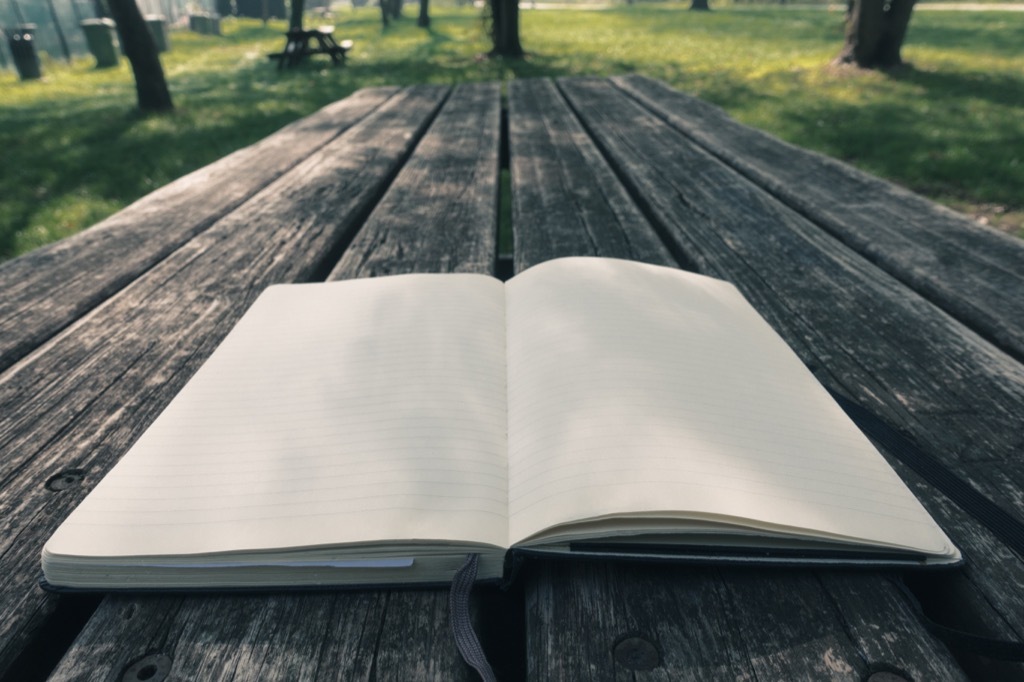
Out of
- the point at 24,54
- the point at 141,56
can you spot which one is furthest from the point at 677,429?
the point at 24,54

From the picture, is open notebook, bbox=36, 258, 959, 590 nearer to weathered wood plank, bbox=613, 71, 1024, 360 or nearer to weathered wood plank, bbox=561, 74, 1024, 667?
weathered wood plank, bbox=561, 74, 1024, 667

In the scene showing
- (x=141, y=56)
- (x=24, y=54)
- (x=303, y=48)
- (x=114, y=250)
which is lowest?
(x=24, y=54)

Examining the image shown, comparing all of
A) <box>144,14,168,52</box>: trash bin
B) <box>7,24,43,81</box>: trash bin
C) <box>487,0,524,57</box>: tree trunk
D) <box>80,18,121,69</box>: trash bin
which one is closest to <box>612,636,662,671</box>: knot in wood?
<box>487,0,524,57</box>: tree trunk

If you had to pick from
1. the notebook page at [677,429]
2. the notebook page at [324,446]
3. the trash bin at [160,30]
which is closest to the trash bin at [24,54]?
the trash bin at [160,30]

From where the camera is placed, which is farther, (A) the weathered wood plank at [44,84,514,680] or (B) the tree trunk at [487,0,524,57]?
(B) the tree trunk at [487,0,524,57]

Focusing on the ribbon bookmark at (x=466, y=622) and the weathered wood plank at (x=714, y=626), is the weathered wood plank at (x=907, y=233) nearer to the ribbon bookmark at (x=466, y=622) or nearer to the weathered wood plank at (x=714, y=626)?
the weathered wood plank at (x=714, y=626)

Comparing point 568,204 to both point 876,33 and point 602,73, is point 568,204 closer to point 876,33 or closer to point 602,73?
point 876,33

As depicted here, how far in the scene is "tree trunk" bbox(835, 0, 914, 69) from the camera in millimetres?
6234

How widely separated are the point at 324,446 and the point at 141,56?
6975 mm

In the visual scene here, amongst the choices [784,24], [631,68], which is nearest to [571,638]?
[631,68]

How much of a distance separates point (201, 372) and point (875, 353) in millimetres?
847

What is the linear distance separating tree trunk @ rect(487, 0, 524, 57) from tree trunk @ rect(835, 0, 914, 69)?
4175 mm

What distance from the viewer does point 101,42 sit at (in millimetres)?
11617

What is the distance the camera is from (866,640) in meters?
0.47
